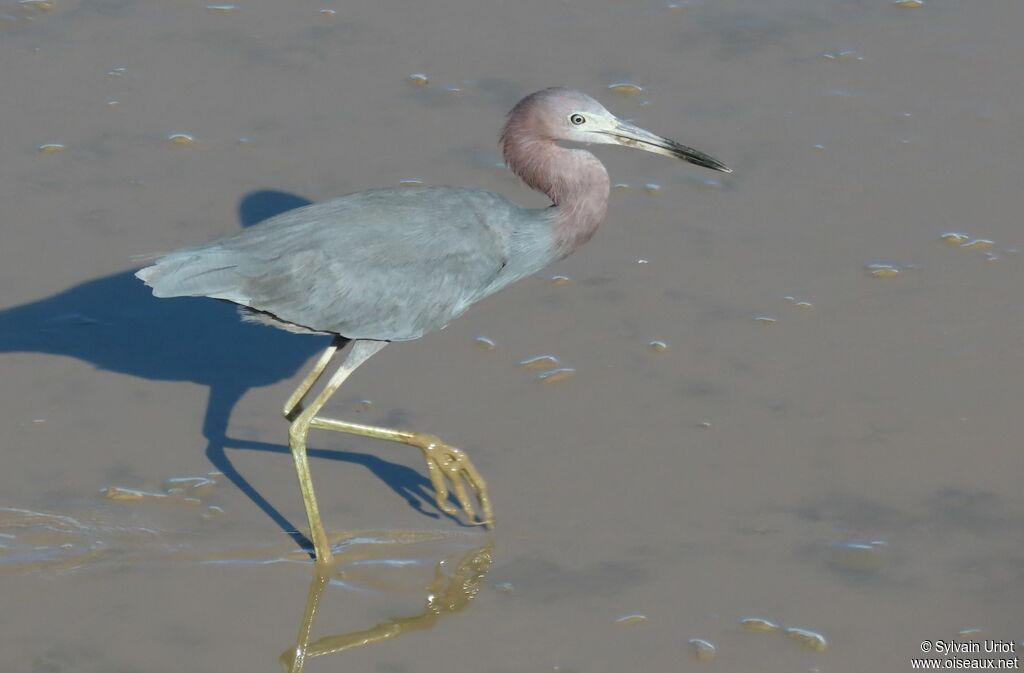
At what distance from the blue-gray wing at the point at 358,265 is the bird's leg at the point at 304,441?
9 centimetres

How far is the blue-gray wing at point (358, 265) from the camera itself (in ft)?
20.5

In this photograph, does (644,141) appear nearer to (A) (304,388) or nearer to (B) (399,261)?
(B) (399,261)

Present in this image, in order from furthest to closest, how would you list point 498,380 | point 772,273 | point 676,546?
point 772,273, point 498,380, point 676,546

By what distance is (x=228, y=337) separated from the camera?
7.32 metres

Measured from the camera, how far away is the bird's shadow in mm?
7066

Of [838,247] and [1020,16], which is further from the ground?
[1020,16]

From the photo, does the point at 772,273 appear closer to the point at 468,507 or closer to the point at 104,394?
the point at 468,507

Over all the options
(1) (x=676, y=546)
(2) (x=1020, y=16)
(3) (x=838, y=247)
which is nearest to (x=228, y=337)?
(1) (x=676, y=546)

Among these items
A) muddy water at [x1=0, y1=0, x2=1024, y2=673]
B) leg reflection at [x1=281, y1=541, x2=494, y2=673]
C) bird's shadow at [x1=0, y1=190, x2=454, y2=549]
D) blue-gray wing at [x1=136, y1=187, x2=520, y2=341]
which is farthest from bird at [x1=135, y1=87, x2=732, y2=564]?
bird's shadow at [x1=0, y1=190, x2=454, y2=549]

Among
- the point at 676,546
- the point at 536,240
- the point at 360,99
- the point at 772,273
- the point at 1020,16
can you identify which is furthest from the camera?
the point at 1020,16

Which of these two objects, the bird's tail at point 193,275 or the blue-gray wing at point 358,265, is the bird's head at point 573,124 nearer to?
the blue-gray wing at point 358,265

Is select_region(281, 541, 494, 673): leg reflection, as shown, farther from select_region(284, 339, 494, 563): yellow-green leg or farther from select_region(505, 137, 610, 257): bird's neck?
select_region(505, 137, 610, 257): bird's neck

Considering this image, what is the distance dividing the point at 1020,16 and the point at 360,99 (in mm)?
4214

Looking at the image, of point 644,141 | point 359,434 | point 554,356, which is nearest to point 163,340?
point 359,434
